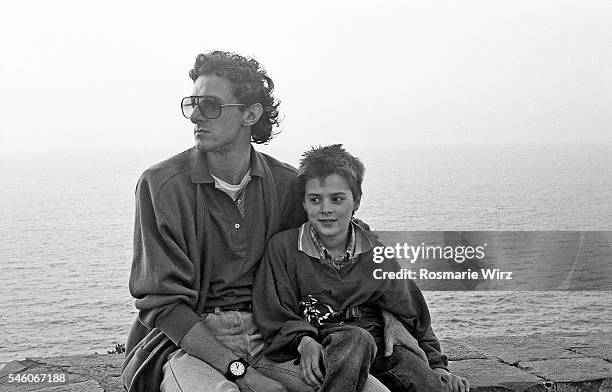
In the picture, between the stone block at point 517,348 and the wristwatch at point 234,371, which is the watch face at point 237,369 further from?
the stone block at point 517,348

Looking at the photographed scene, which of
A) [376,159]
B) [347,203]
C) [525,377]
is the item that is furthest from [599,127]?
[347,203]

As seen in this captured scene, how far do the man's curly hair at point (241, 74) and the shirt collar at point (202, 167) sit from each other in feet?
0.56

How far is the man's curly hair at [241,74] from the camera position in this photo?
2580mm

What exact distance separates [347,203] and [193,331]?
0.62m

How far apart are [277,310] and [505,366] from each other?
1311mm

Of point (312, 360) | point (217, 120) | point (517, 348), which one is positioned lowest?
point (517, 348)

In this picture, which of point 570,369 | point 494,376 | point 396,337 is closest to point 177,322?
point 396,337

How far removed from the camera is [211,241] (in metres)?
2.51

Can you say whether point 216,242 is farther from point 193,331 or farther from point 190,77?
point 190,77

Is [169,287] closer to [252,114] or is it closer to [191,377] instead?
[191,377]

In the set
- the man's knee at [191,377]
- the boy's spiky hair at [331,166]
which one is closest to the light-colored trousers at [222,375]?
the man's knee at [191,377]

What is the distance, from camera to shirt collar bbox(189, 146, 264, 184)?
8.23 ft

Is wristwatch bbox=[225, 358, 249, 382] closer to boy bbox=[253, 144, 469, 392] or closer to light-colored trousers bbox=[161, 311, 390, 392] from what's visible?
light-colored trousers bbox=[161, 311, 390, 392]

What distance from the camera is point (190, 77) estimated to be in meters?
2.67
